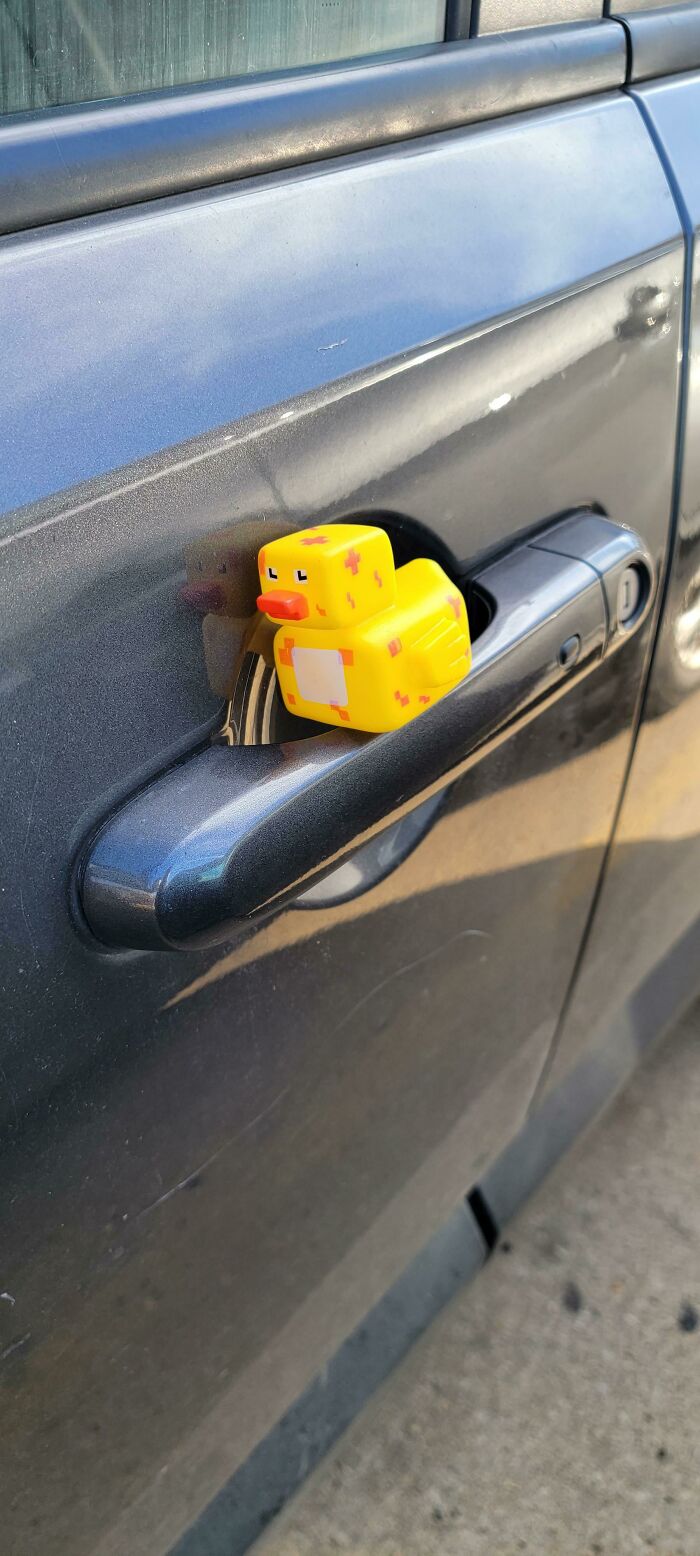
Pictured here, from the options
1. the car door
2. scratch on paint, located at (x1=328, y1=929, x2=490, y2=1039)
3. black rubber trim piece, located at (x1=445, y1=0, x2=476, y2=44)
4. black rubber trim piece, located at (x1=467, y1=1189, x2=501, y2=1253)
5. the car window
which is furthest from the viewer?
black rubber trim piece, located at (x1=467, y1=1189, x2=501, y2=1253)

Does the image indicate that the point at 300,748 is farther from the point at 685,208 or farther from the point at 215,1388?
the point at 685,208

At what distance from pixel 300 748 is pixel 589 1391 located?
142 cm

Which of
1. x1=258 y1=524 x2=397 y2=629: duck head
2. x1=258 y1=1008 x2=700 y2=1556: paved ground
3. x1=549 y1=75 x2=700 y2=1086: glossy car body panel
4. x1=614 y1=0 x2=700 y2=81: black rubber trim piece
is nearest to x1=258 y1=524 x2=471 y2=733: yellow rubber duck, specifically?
x1=258 y1=524 x2=397 y2=629: duck head

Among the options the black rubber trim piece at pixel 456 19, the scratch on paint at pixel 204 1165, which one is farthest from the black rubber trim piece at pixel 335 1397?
the black rubber trim piece at pixel 456 19

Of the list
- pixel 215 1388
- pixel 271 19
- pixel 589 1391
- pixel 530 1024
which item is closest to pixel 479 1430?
pixel 589 1391

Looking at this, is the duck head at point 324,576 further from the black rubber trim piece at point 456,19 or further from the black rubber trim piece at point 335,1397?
the black rubber trim piece at point 335,1397

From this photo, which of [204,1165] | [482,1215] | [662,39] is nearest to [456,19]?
[662,39]

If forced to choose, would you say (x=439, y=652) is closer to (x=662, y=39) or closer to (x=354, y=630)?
(x=354, y=630)

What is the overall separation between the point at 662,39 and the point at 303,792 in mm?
965

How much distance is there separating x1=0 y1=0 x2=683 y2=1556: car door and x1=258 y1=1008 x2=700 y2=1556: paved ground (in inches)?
20.1

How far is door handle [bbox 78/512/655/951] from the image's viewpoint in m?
0.76

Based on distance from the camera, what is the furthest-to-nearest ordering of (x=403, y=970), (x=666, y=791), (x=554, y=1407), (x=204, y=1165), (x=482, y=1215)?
(x=554, y=1407) < (x=482, y=1215) < (x=666, y=791) < (x=403, y=970) < (x=204, y=1165)

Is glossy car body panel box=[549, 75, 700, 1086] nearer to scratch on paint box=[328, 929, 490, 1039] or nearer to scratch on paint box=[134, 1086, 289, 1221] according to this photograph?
scratch on paint box=[328, 929, 490, 1039]

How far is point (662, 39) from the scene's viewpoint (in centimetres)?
131
